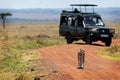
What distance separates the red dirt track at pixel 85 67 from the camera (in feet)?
55.0

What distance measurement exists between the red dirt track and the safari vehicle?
4987mm

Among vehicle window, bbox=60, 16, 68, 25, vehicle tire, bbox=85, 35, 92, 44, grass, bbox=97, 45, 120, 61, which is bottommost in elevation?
vehicle tire, bbox=85, 35, 92, 44

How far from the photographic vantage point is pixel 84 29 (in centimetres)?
3250

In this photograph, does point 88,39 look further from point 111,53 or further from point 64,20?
point 111,53

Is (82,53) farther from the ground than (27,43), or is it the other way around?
(82,53)

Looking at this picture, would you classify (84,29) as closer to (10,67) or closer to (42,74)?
(10,67)

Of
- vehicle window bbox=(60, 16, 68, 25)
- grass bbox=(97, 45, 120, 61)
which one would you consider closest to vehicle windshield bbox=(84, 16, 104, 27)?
vehicle window bbox=(60, 16, 68, 25)

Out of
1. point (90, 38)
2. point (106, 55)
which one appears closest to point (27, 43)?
point (90, 38)

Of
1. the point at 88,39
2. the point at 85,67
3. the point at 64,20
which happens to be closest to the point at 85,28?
the point at 88,39

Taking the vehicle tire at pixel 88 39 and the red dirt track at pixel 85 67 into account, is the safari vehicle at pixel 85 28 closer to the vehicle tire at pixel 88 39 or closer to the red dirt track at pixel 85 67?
the vehicle tire at pixel 88 39

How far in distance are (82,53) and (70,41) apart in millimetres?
15912

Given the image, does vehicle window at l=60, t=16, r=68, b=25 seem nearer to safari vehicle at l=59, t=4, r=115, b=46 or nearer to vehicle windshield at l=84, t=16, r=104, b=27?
safari vehicle at l=59, t=4, r=115, b=46

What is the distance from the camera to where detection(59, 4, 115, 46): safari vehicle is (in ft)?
105

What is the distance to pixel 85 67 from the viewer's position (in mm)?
19141
